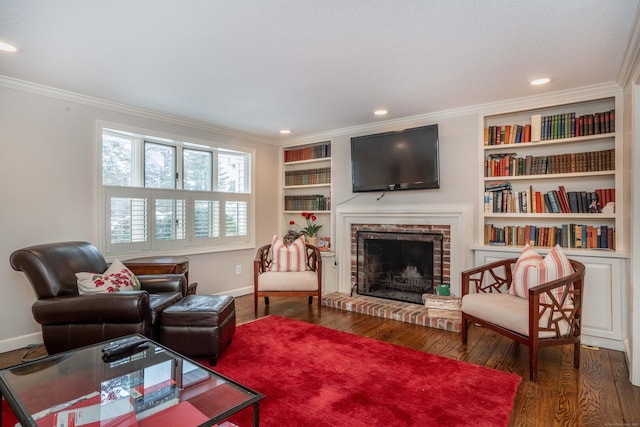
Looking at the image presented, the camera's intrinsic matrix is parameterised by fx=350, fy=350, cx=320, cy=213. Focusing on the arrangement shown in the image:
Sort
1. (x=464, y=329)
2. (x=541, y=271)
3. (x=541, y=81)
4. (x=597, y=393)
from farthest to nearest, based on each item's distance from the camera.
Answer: (x=464, y=329) → (x=541, y=81) → (x=541, y=271) → (x=597, y=393)

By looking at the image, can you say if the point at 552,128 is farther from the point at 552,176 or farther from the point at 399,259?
the point at 399,259

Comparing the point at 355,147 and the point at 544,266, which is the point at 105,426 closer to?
the point at 544,266

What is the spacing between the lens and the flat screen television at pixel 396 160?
3.81 meters

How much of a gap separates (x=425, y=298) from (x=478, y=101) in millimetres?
2075

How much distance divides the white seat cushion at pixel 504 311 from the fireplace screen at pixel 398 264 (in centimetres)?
103

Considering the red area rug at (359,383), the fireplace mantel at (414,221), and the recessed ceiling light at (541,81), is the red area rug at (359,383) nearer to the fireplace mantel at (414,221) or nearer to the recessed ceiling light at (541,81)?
the fireplace mantel at (414,221)

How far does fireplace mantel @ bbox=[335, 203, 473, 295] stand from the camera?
369 cm

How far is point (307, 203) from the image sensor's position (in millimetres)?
5109

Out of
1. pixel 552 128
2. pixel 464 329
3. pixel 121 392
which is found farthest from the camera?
pixel 552 128

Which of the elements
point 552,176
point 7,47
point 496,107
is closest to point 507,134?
point 496,107

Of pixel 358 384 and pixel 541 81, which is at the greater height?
pixel 541 81

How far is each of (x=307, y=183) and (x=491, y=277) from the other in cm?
273

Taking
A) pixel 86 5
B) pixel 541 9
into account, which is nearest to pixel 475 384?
pixel 541 9

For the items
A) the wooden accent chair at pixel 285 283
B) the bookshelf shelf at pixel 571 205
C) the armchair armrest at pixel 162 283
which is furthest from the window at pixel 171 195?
the bookshelf shelf at pixel 571 205
